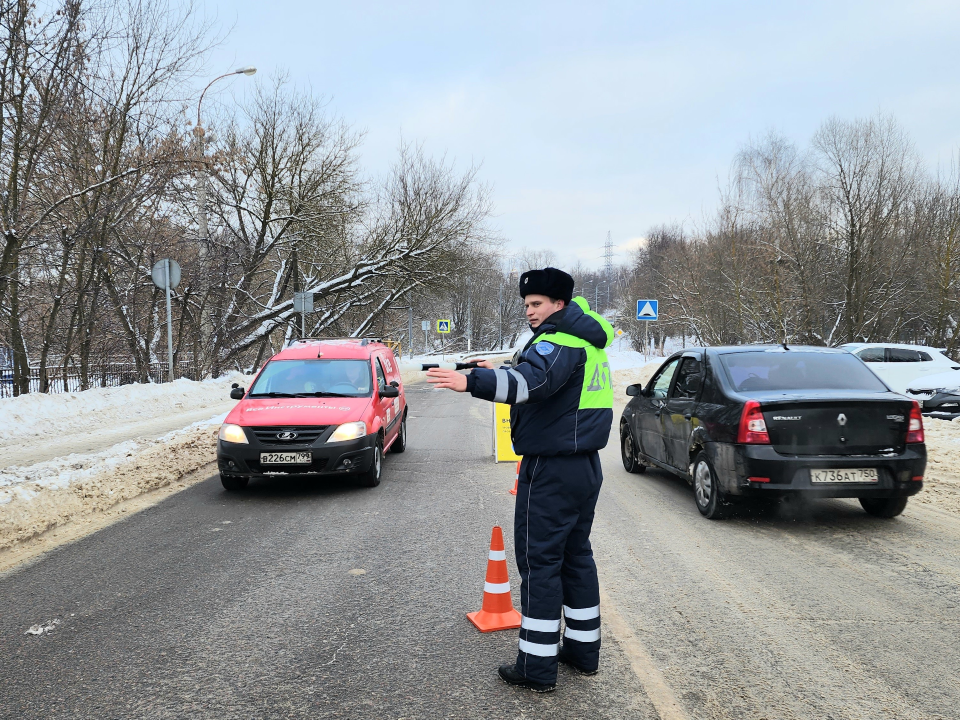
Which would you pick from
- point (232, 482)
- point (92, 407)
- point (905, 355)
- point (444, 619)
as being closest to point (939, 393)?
point (905, 355)

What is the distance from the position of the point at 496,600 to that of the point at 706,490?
10.6 feet

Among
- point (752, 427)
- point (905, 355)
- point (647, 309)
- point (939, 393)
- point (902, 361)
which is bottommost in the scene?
point (939, 393)

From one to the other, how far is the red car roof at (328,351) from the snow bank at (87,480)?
6.11ft

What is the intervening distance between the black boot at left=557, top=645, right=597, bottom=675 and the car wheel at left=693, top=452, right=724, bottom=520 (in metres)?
3.21

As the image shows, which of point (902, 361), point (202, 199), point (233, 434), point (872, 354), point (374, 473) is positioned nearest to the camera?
point (233, 434)

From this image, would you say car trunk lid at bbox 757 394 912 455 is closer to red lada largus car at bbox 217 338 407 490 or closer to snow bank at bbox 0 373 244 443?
red lada largus car at bbox 217 338 407 490

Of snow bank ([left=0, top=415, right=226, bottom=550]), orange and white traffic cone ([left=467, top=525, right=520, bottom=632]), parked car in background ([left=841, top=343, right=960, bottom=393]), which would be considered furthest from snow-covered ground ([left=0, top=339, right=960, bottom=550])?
parked car in background ([left=841, top=343, right=960, bottom=393])

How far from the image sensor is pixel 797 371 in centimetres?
656

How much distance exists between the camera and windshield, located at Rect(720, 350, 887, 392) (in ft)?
20.8

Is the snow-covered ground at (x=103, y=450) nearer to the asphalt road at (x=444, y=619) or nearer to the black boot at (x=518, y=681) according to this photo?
the asphalt road at (x=444, y=619)

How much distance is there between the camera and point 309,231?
90.5 ft

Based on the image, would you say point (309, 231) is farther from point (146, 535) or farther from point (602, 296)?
point (602, 296)

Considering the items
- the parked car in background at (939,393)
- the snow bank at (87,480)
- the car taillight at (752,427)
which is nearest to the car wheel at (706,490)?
the car taillight at (752,427)

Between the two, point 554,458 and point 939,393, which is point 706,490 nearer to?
point 554,458
